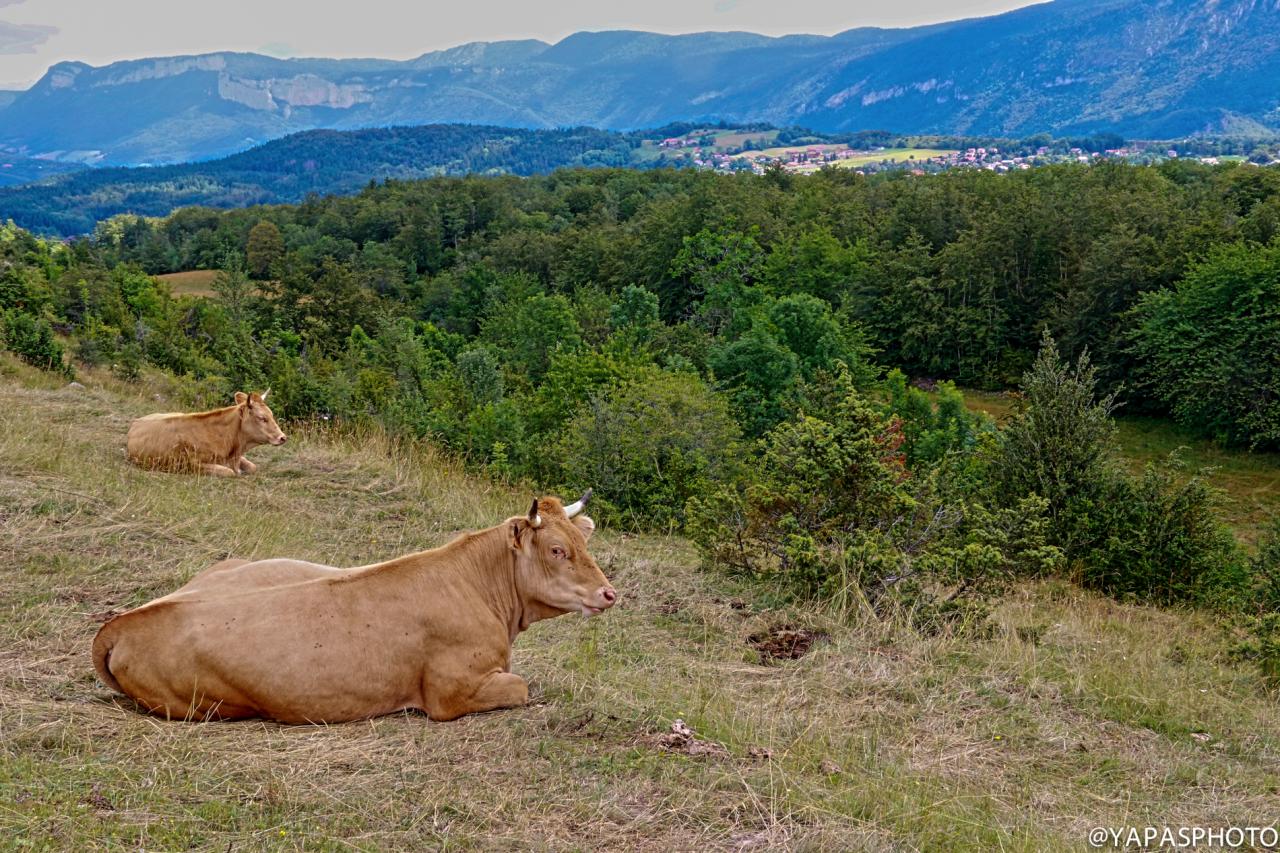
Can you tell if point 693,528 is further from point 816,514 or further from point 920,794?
point 920,794

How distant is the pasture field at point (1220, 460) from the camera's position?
39.2 meters

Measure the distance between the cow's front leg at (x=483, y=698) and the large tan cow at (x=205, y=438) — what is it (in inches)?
334

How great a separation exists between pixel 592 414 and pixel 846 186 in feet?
254

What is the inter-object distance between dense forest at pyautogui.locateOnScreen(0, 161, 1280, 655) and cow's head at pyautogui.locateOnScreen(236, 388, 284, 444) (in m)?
4.13

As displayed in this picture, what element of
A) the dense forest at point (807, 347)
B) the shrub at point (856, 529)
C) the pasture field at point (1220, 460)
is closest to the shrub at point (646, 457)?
the dense forest at point (807, 347)

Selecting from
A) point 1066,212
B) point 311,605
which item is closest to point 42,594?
point 311,605

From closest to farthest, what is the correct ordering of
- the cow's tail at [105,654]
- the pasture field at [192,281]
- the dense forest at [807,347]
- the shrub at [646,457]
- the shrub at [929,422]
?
the cow's tail at [105,654] → the dense forest at [807,347] → the shrub at [646,457] → the shrub at [929,422] → the pasture field at [192,281]

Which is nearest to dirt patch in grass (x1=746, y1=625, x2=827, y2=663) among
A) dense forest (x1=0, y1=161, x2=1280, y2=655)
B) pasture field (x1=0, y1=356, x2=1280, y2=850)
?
→ pasture field (x1=0, y1=356, x2=1280, y2=850)

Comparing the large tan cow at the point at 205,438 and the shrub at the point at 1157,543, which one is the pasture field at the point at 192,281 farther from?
the shrub at the point at 1157,543

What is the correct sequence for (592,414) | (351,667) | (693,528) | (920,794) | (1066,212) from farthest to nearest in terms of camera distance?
(1066,212)
(592,414)
(693,528)
(351,667)
(920,794)

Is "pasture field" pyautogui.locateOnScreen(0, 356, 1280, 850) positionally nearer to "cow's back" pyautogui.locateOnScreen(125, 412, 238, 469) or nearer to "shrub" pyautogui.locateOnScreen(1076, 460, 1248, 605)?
"cow's back" pyautogui.locateOnScreen(125, 412, 238, 469)

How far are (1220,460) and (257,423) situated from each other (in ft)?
158

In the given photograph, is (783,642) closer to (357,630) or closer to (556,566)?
(556,566)

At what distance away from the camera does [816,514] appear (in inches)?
430
